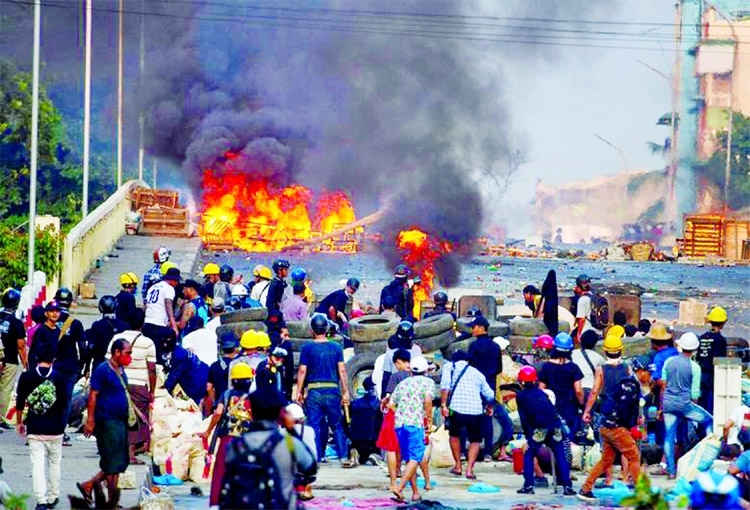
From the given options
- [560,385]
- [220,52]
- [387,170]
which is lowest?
[560,385]

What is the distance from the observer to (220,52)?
67.1m

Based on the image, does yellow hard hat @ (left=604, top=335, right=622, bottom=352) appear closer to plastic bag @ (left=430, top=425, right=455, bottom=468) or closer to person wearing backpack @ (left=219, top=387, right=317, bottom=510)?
plastic bag @ (left=430, top=425, right=455, bottom=468)

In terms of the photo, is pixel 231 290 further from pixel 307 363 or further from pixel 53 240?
pixel 53 240

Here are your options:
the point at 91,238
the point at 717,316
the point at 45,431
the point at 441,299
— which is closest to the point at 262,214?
the point at 91,238

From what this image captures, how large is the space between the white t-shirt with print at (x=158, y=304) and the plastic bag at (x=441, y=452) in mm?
3871

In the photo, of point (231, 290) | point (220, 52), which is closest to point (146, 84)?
point (220, 52)

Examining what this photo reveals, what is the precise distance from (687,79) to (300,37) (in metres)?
66.9

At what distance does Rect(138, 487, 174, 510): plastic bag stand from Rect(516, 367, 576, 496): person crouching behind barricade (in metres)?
3.53

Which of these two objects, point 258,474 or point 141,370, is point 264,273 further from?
point 258,474

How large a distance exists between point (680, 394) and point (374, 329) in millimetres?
5577

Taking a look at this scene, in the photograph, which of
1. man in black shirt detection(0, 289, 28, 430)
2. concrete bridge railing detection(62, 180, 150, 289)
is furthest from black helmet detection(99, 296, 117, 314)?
concrete bridge railing detection(62, 180, 150, 289)

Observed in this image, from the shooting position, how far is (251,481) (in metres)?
8.90

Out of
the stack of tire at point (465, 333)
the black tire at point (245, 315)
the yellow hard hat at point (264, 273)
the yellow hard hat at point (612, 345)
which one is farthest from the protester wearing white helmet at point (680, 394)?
the yellow hard hat at point (264, 273)

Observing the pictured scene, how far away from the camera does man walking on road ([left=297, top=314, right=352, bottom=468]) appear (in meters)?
15.4
